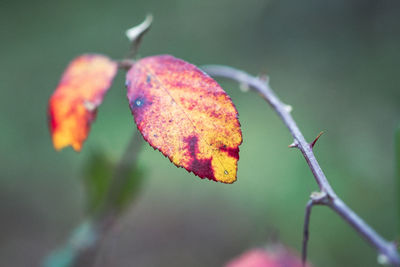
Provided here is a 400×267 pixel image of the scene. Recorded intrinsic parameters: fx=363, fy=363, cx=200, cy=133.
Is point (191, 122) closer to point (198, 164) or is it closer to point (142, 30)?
point (198, 164)

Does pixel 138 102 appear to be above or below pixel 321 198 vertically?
above

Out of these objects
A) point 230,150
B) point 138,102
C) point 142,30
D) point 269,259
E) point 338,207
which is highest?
point 142,30

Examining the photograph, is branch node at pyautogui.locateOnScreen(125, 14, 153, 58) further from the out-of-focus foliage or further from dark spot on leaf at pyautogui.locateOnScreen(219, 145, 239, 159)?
the out-of-focus foliage

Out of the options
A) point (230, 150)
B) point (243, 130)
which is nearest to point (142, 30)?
point (230, 150)

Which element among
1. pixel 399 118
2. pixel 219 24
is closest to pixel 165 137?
pixel 399 118

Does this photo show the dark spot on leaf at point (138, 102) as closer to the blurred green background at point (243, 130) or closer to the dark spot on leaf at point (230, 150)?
the dark spot on leaf at point (230, 150)

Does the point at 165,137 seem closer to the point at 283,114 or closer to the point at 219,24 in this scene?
the point at 283,114
